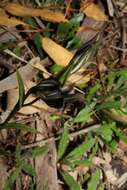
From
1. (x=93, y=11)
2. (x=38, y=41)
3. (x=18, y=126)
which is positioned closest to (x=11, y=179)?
(x=18, y=126)

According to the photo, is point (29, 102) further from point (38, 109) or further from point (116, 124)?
point (116, 124)

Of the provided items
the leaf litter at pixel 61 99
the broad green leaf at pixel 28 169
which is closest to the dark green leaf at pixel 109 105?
the leaf litter at pixel 61 99

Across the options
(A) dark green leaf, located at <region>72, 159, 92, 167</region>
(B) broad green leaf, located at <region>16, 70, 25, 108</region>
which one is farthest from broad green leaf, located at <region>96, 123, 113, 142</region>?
(B) broad green leaf, located at <region>16, 70, 25, 108</region>

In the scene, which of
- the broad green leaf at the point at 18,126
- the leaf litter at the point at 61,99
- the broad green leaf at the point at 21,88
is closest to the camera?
the broad green leaf at the point at 21,88

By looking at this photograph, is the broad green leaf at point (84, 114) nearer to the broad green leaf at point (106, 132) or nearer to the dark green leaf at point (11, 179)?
the broad green leaf at point (106, 132)

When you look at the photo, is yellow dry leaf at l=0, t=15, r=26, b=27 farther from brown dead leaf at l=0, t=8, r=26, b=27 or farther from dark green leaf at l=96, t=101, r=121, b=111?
dark green leaf at l=96, t=101, r=121, b=111

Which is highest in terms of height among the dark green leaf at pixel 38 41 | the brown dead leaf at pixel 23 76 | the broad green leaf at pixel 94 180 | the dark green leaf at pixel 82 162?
the dark green leaf at pixel 38 41
